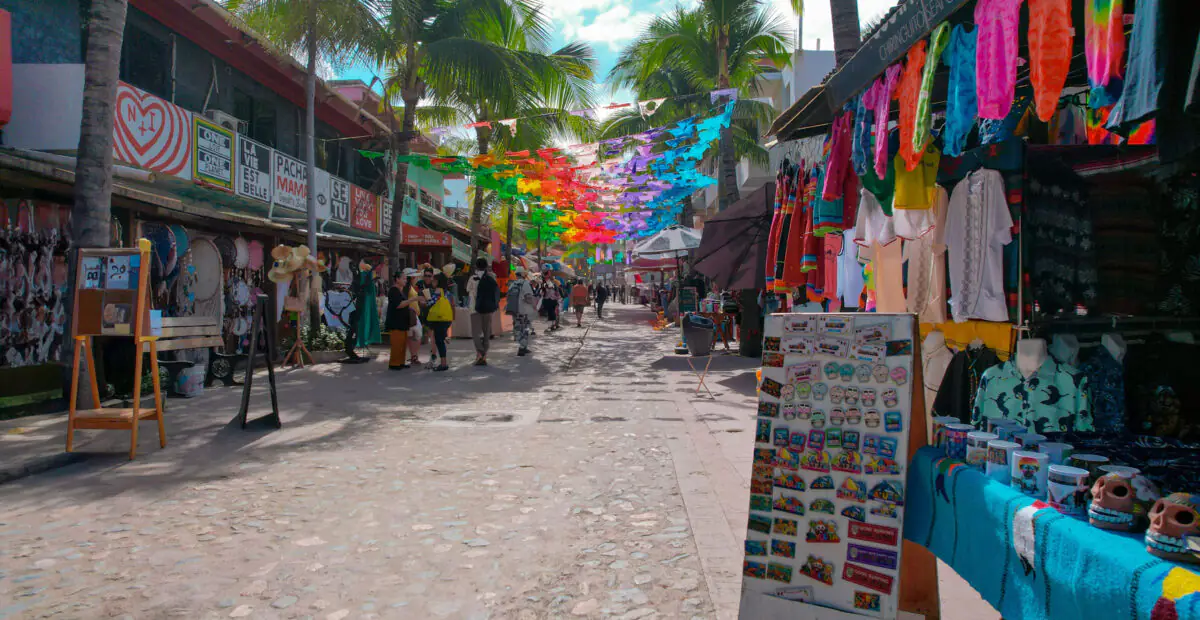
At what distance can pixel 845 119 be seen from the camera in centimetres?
530

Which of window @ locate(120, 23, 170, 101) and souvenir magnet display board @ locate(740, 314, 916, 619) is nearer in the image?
souvenir magnet display board @ locate(740, 314, 916, 619)

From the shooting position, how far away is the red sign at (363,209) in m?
19.9

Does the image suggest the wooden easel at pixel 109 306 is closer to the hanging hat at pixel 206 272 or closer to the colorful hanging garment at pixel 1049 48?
the hanging hat at pixel 206 272

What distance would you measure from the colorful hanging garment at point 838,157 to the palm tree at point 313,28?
35.4 feet

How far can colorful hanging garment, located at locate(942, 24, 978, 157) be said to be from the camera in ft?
11.8

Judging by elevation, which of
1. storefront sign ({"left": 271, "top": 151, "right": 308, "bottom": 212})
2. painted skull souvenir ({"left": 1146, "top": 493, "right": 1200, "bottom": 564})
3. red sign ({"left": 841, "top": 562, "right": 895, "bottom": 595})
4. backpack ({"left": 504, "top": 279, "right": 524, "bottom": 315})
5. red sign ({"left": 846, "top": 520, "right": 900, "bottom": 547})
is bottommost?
red sign ({"left": 841, "top": 562, "right": 895, "bottom": 595})

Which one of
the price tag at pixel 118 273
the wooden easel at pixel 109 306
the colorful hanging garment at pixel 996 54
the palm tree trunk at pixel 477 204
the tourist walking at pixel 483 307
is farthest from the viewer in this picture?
the palm tree trunk at pixel 477 204

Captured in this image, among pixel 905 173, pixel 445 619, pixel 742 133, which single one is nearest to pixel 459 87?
pixel 742 133

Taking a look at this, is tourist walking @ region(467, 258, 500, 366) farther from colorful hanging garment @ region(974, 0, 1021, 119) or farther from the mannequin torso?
colorful hanging garment @ region(974, 0, 1021, 119)

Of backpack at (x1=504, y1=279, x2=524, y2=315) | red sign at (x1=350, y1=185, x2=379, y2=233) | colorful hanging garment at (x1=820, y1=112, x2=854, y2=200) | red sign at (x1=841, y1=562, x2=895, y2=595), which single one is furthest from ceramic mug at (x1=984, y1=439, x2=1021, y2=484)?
red sign at (x1=350, y1=185, x2=379, y2=233)

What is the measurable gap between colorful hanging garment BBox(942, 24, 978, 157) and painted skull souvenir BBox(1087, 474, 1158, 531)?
2.28 metres

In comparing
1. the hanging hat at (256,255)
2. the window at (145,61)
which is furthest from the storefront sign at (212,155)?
the hanging hat at (256,255)

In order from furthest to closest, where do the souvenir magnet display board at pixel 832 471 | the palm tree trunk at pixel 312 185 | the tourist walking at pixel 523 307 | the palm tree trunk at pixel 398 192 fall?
the palm tree trunk at pixel 398 192 → the tourist walking at pixel 523 307 → the palm tree trunk at pixel 312 185 → the souvenir magnet display board at pixel 832 471

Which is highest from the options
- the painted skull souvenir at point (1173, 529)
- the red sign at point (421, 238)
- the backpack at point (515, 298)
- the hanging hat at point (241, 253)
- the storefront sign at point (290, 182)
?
the storefront sign at point (290, 182)
